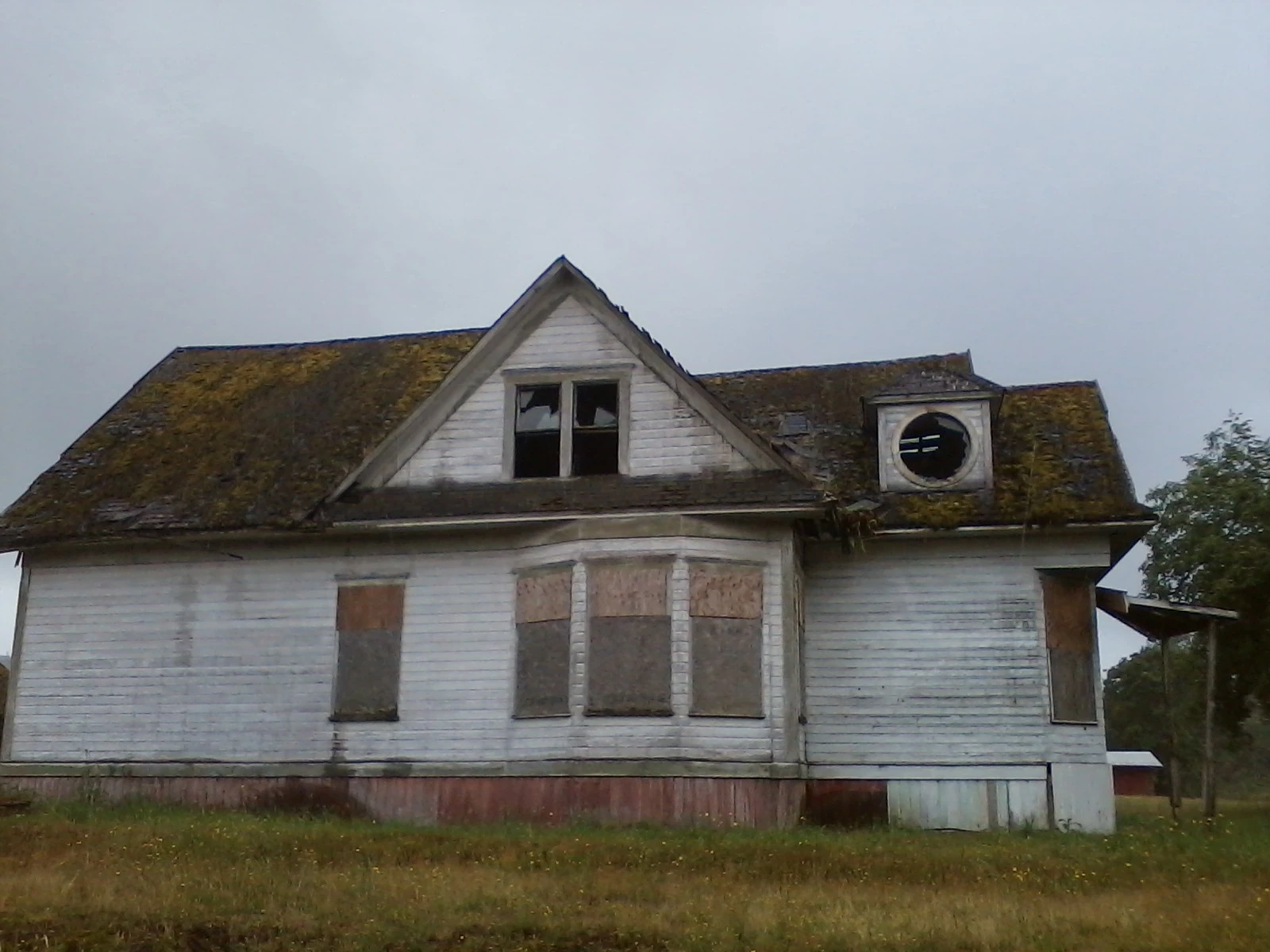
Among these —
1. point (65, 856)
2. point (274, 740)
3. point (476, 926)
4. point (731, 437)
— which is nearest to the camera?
point (476, 926)

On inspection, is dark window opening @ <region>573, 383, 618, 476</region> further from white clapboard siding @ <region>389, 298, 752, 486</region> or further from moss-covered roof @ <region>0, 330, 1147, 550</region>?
moss-covered roof @ <region>0, 330, 1147, 550</region>

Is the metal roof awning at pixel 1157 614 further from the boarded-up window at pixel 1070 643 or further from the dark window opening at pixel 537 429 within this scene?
the dark window opening at pixel 537 429

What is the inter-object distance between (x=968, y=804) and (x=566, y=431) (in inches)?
299

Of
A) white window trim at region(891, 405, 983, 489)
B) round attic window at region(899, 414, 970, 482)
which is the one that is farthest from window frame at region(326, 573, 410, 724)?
round attic window at region(899, 414, 970, 482)

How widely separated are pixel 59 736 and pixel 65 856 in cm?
793

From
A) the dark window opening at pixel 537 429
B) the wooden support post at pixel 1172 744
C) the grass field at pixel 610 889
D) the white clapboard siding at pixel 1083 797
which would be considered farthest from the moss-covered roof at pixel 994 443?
the grass field at pixel 610 889

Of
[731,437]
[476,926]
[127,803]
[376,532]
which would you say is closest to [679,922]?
[476,926]

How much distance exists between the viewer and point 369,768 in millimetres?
20953

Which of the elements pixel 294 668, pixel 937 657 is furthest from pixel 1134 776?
pixel 294 668

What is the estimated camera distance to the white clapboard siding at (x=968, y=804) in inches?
797

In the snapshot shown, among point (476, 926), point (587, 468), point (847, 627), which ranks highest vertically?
point (587, 468)

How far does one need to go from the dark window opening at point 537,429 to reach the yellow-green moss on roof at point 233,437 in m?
1.87

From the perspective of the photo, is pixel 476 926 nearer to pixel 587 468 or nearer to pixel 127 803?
pixel 587 468

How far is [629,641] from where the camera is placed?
19.5 m
